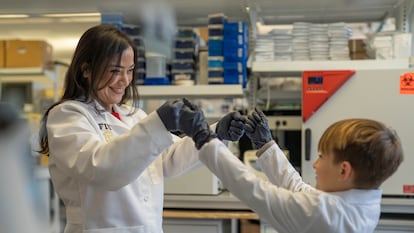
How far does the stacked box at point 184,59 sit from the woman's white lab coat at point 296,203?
5.44 ft

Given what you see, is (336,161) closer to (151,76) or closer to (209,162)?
(209,162)

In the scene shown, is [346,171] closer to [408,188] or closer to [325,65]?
[408,188]

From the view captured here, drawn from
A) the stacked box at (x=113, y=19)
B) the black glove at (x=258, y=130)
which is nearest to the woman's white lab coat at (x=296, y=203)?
the black glove at (x=258, y=130)

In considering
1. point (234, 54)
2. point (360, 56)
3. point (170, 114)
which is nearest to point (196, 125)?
point (170, 114)

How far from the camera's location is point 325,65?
257 centimetres

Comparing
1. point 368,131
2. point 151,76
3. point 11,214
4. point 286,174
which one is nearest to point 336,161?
point 368,131

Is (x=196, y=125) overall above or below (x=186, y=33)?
below

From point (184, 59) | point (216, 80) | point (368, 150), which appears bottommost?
point (368, 150)

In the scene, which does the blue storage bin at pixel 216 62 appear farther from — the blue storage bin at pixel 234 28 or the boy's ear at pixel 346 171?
the boy's ear at pixel 346 171

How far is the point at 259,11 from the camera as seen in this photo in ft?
9.69

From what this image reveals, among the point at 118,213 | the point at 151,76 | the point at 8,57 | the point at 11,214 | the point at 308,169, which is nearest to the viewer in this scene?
the point at 118,213

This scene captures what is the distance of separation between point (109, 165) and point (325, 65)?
1773mm

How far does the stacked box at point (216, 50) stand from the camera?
2.62 meters

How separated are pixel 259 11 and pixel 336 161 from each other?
2.01 m
